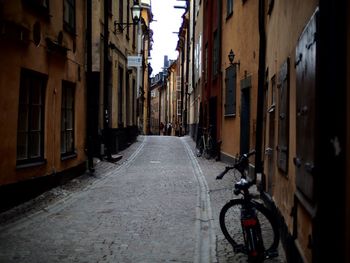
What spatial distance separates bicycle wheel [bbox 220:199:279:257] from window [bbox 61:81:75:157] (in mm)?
6059

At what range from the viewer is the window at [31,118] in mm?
9477

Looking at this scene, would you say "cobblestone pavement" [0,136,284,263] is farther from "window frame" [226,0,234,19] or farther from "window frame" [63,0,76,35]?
"window frame" [226,0,234,19]

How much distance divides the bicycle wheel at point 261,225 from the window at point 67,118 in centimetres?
606

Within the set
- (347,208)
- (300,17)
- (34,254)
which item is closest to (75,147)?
(34,254)

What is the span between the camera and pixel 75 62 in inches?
514

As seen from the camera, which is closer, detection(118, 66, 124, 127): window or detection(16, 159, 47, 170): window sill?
detection(16, 159, 47, 170): window sill

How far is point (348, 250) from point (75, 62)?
10.3 m

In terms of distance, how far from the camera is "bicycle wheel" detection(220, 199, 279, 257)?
6227 millimetres

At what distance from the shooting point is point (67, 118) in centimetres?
1273

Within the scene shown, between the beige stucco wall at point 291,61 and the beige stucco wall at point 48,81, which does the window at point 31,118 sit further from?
the beige stucco wall at point 291,61

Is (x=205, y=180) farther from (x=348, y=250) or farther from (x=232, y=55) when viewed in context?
(x=348, y=250)

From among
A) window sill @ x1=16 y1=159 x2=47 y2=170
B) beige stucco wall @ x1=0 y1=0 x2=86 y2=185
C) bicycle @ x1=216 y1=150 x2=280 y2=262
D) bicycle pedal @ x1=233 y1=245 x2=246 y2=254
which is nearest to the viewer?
bicycle @ x1=216 y1=150 x2=280 y2=262

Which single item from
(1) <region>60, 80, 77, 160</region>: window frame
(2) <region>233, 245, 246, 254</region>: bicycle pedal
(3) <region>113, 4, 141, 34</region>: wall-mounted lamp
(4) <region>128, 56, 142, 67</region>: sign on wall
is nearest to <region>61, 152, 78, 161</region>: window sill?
(1) <region>60, 80, 77, 160</region>: window frame

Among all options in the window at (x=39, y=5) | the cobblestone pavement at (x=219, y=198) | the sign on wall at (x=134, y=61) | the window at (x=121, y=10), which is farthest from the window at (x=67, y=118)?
the window at (x=121, y=10)
